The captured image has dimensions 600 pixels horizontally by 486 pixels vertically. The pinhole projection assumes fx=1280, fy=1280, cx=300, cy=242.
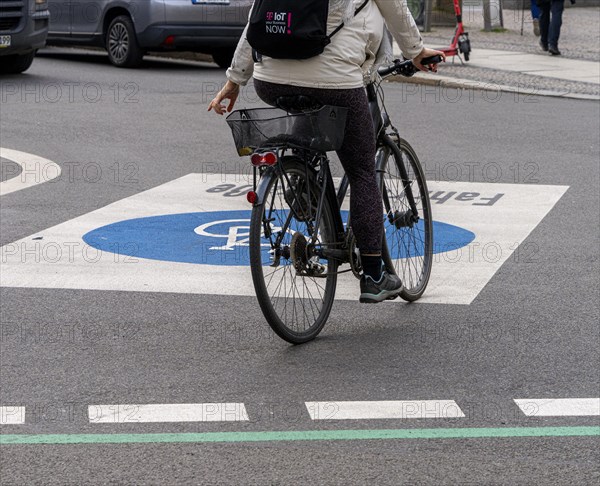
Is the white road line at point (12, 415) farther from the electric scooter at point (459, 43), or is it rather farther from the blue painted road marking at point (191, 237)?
the electric scooter at point (459, 43)

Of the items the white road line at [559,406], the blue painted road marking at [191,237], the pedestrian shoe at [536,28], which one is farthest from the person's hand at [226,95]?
the pedestrian shoe at [536,28]

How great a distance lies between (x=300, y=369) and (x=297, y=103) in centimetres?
112

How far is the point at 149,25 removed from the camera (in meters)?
17.3

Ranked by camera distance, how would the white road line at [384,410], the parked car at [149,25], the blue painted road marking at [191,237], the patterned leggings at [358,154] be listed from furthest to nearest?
the parked car at [149,25], the blue painted road marking at [191,237], the patterned leggings at [358,154], the white road line at [384,410]

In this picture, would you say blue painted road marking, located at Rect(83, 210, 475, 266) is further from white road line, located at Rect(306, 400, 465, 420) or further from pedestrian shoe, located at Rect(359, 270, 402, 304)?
white road line, located at Rect(306, 400, 465, 420)

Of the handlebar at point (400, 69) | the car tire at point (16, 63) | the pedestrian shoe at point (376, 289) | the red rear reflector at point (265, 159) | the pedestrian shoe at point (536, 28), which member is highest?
the handlebar at point (400, 69)

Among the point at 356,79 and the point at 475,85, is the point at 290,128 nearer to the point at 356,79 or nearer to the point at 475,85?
the point at 356,79

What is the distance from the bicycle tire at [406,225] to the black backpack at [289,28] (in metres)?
0.92

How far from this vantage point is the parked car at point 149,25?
17000 mm

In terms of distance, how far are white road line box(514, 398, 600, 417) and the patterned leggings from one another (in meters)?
1.14

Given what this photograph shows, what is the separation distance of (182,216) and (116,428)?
3.95 m

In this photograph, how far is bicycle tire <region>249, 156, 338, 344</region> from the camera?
207 inches

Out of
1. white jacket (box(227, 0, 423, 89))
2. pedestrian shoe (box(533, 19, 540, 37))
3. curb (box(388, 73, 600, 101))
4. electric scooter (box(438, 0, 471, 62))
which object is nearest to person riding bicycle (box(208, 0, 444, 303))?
white jacket (box(227, 0, 423, 89))

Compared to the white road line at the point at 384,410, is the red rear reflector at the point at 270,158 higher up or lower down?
higher up
